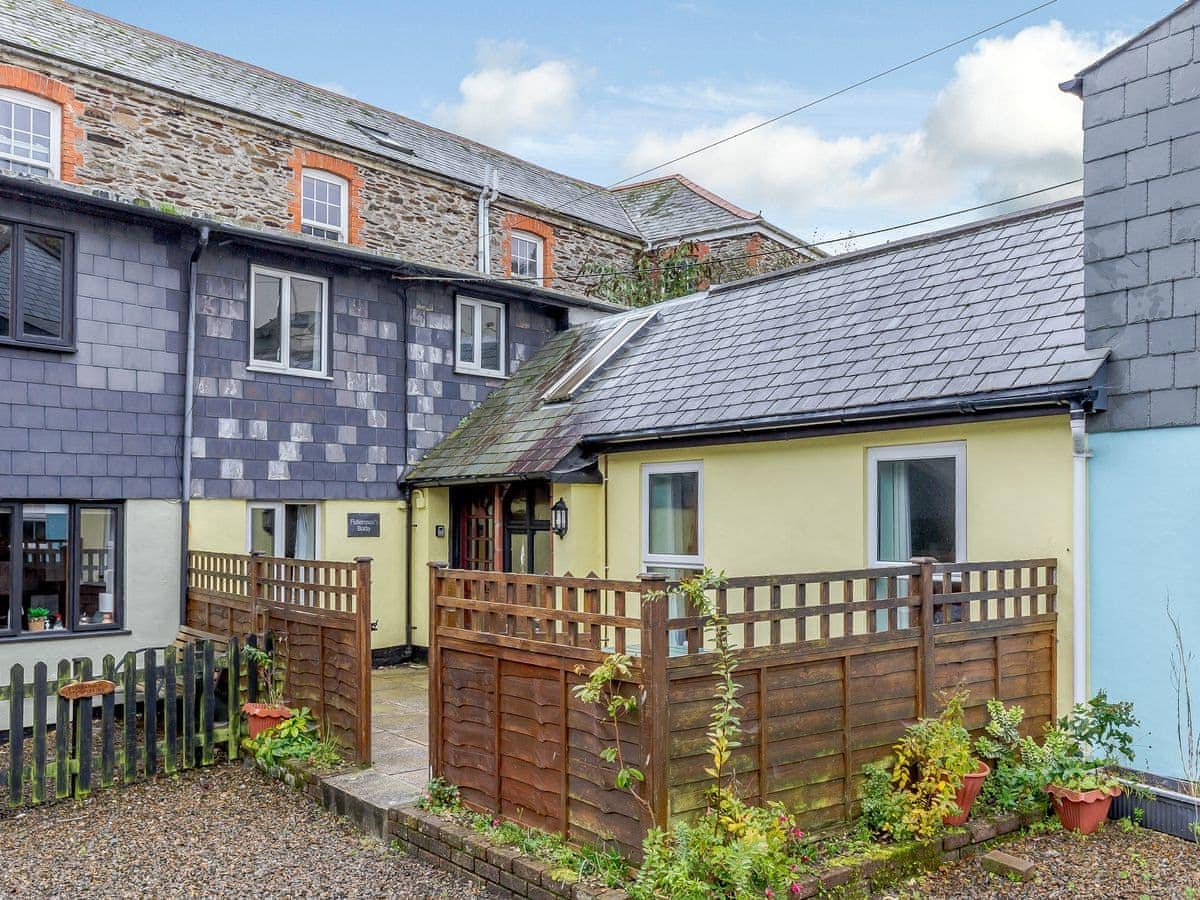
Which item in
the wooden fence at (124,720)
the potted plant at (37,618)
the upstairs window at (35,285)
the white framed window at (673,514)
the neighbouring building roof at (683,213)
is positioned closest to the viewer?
the wooden fence at (124,720)

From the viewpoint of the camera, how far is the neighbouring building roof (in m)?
21.2

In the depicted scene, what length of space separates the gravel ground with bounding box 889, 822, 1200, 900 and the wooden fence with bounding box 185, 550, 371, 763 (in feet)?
13.4

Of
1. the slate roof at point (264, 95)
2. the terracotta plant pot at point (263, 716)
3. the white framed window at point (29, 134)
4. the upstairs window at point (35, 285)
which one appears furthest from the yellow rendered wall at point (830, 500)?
the slate roof at point (264, 95)

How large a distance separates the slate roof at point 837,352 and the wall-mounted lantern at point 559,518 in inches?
20.8

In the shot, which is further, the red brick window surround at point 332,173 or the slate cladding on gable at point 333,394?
the red brick window surround at point 332,173

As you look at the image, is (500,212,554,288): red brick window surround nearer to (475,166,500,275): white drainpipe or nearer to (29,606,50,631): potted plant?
(475,166,500,275): white drainpipe

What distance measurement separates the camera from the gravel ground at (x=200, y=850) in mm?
5445

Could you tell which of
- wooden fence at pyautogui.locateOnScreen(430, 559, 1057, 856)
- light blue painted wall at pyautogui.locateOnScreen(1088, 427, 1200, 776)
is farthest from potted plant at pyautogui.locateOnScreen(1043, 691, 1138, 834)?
wooden fence at pyautogui.locateOnScreen(430, 559, 1057, 856)

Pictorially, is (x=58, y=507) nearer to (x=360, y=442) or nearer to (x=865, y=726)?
(x=360, y=442)

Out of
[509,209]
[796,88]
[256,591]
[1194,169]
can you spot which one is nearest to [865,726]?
[1194,169]

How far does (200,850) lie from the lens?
6.07 metres

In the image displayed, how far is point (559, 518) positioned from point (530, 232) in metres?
11.1

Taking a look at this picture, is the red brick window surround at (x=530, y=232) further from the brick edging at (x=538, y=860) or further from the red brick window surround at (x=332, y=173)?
the brick edging at (x=538, y=860)

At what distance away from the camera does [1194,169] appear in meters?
6.19
